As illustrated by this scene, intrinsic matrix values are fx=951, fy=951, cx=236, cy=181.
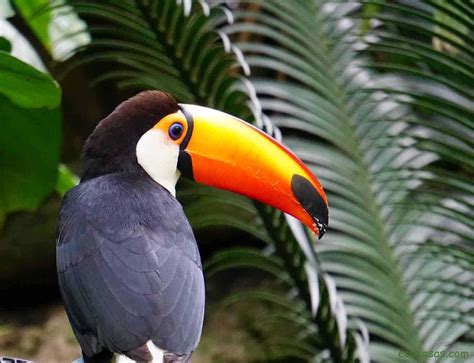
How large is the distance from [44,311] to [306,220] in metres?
2.20

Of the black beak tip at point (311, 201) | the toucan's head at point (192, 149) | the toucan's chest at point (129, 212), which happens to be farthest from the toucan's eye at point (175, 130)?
the black beak tip at point (311, 201)

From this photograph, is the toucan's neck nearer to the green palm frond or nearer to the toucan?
the toucan

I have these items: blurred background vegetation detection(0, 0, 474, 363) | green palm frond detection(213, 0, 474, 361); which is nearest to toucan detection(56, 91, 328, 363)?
blurred background vegetation detection(0, 0, 474, 363)

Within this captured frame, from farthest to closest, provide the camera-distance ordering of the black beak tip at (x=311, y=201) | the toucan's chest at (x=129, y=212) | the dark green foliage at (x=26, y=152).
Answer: the dark green foliage at (x=26, y=152), the black beak tip at (x=311, y=201), the toucan's chest at (x=129, y=212)

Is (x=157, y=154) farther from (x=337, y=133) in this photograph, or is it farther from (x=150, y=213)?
(x=337, y=133)

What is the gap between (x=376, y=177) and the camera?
8.45 ft

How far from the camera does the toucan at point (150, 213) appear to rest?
1654 millimetres

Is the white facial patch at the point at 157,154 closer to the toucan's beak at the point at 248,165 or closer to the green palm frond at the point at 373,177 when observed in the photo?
the toucan's beak at the point at 248,165

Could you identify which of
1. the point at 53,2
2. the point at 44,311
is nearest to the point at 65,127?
the point at 44,311

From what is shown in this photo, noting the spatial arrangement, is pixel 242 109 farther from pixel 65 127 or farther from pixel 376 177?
pixel 65 127

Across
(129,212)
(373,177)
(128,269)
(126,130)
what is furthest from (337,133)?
(128,269)

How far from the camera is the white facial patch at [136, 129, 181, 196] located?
6.49ft

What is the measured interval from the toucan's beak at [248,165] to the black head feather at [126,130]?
0.06 meters

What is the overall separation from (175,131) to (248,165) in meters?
0.17
